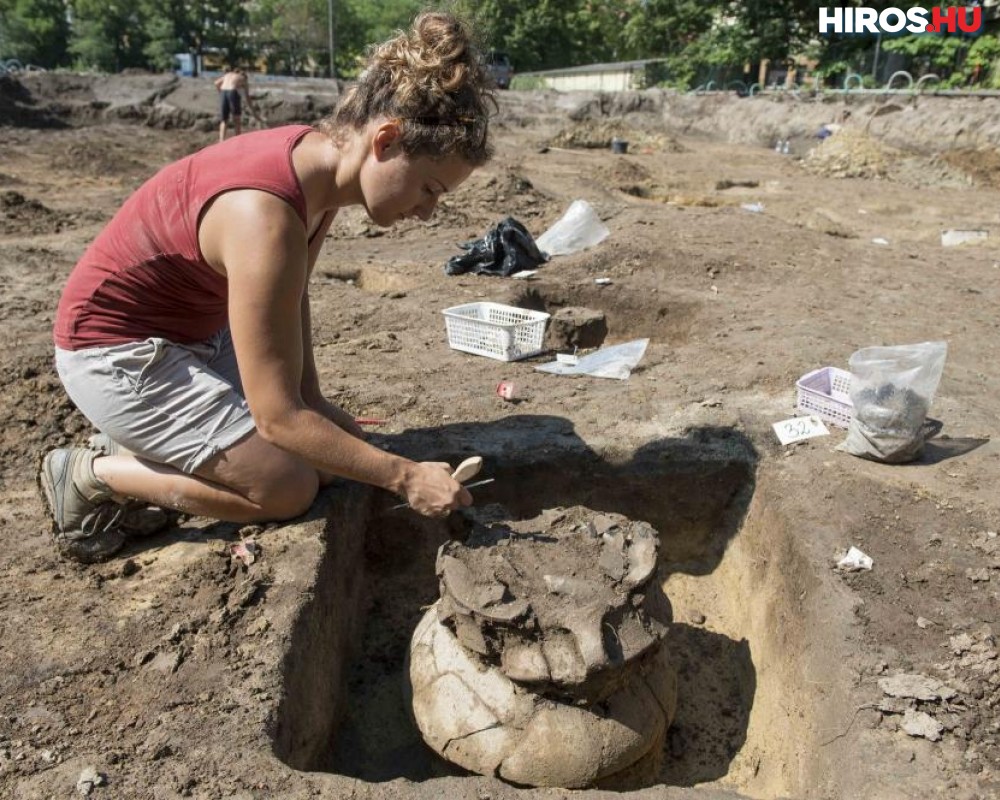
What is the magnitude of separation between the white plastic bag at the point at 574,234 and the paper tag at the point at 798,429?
3540 mm

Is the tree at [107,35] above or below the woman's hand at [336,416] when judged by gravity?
above

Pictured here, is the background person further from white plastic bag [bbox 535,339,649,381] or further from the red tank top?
white plastic bag [bbox 535,339,649,381]

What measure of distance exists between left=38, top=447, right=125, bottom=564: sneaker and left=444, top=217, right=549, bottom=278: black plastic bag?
152 inches

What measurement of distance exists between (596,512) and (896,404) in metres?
1.43

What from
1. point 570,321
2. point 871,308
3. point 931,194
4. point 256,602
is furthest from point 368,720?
point 931,194

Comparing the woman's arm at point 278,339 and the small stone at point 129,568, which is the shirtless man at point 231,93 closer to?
the small stone at point 129,568

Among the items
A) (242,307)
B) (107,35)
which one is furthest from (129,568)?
(107,35)

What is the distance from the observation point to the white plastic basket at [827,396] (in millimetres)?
3418

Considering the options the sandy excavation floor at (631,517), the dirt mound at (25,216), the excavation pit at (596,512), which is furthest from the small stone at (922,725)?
the dirt mound at (25,216)

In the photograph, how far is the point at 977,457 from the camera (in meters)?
3.17

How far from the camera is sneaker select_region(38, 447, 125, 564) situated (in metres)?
2.51

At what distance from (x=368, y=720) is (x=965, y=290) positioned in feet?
17.7

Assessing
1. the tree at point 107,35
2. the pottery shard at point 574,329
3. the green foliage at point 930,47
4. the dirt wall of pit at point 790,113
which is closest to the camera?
the pottery shard at point 574,329

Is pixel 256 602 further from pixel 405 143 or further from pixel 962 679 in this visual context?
pixel 962 679
